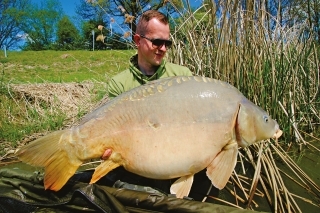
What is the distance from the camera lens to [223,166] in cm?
161

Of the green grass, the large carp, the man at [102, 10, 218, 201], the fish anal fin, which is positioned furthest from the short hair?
the green grass

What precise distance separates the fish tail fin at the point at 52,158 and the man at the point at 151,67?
15.9 inches

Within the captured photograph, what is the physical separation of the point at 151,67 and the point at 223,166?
2.96 ft

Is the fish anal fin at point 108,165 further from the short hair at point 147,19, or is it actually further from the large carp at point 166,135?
the short hair at point 147,19

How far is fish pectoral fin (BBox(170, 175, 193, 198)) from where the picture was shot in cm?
163

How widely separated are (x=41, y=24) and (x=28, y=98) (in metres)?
29.5

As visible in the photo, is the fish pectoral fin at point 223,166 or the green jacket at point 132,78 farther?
the green jacket at point 132,78

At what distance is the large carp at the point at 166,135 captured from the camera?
62.2 inches

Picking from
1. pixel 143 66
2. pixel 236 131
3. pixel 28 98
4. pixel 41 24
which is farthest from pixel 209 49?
pixel 41 24

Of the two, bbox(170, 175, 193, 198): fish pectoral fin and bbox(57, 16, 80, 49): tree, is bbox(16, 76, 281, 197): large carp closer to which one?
bbox(170, 175, 193, 198): fish pectoral fin

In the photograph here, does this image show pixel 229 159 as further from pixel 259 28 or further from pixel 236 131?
pixel 259 28

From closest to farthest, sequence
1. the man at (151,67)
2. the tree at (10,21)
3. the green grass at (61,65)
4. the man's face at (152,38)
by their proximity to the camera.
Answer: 1. the man at (151,67)
2. the man's face at (152,38)
3. the green grass at (61,65)
4. the tree at (10,21)

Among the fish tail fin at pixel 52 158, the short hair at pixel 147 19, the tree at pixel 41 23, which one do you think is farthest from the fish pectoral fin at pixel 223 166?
the tree at pixel 41 23

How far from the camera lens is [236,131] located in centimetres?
163
